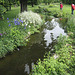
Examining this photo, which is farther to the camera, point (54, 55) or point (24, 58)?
point (24, 58)

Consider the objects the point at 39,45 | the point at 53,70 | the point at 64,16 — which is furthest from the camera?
the point at 64,16

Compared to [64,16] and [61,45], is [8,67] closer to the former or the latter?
[61,45]

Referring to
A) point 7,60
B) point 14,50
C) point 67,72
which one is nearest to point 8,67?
point 7,60

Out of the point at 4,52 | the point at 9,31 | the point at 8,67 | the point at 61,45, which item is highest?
the point at 9,31

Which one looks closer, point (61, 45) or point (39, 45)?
point (61, 45)

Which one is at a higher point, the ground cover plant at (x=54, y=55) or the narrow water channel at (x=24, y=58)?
the ground cover plant at (x=54, y=55)

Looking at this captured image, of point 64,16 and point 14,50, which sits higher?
point 64,16

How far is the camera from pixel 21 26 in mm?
7461

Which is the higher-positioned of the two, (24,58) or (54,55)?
(54,55)

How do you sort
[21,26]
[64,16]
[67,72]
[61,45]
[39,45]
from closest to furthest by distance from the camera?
[67,72] → [61,45] → [39,45] → [21,26] → [64,16]

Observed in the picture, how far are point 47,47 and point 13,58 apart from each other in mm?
2320

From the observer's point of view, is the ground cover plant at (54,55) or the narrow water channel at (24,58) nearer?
the ground cover plant at (54,55)

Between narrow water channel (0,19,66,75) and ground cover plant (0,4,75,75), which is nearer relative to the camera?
ground cover plant (0,4,75,75)

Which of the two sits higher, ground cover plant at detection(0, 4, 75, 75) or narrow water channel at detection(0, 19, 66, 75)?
ground cover plant at detection(0, 4, 75, 75)
